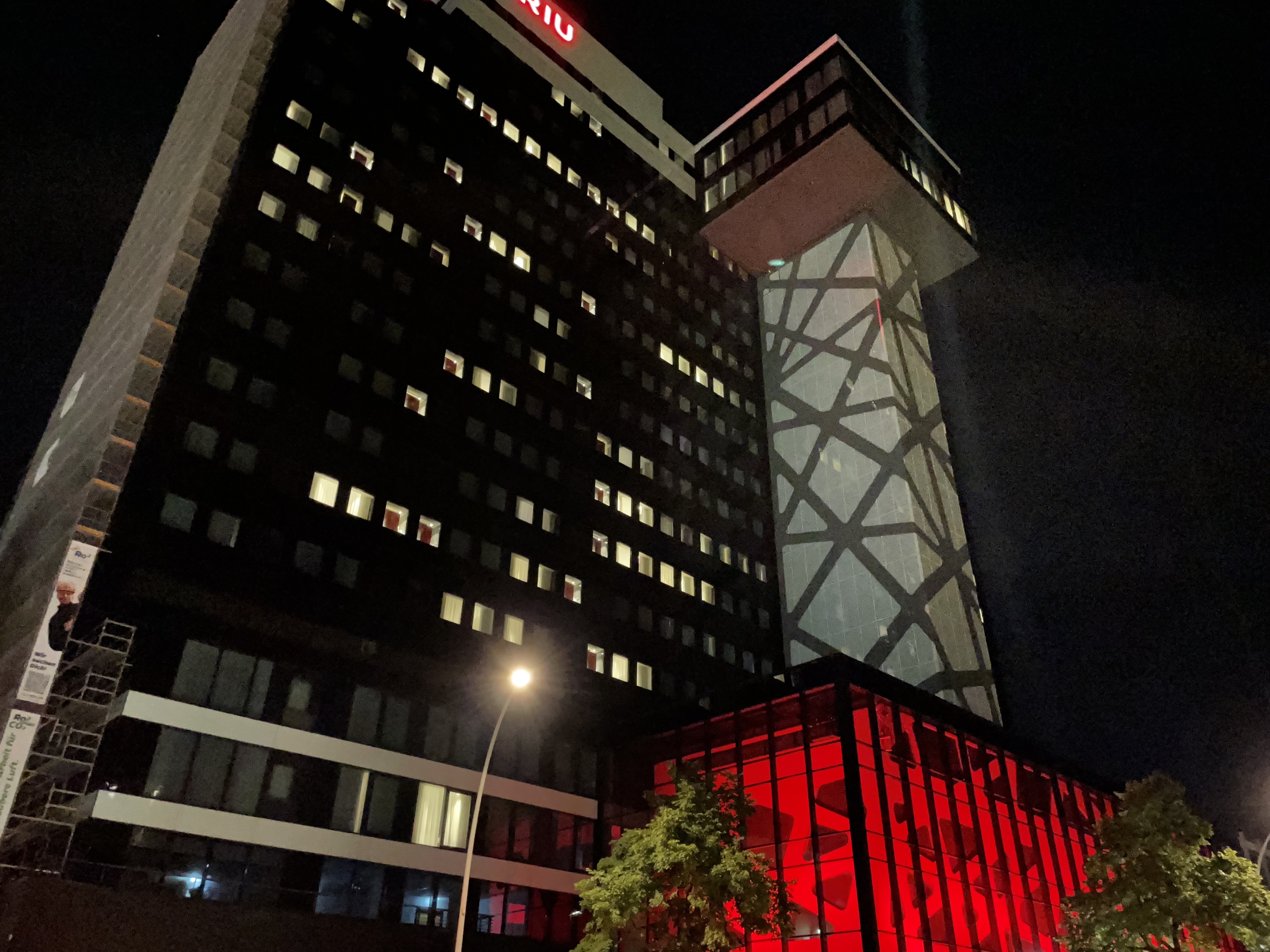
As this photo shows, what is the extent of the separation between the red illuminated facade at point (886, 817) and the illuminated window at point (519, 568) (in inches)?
386

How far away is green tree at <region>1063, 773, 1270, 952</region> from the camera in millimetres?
24766

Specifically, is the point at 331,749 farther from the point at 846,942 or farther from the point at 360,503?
the point at 846,942

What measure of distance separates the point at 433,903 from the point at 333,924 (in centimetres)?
414

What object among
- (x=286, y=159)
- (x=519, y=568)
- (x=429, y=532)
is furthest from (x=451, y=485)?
(x=286, y=159)

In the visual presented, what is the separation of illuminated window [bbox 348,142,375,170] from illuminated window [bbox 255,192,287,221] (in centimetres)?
587

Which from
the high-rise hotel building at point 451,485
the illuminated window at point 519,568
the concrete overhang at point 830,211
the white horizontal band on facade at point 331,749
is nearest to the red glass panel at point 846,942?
the high-rise hotel building at point 451,485

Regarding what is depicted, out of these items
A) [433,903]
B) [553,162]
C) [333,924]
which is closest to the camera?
[333,924]

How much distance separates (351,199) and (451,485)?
49.5 feet

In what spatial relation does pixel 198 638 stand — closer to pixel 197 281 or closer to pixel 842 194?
pixel 197 281

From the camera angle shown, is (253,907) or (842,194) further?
(842,194)

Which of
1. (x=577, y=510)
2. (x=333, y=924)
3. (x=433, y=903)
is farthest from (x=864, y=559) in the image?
(x=333, y=924)

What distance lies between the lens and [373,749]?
33000mm

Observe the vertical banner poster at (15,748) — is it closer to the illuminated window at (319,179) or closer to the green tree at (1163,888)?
the illuminated window at (319,179)

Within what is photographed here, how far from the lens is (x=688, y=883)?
80.3ft
